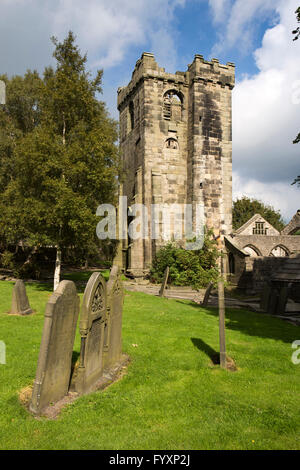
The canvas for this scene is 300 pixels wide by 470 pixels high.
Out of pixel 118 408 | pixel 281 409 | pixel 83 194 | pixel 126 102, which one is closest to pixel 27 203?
pixel 83 194

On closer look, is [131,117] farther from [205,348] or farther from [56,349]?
[56,349]

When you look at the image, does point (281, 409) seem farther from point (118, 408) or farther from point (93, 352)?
point (93, 352)

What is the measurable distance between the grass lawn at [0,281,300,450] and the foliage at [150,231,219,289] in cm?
1017

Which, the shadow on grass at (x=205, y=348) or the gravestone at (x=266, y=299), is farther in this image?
the gravestone at (x=266, y=299)

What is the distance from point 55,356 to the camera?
436cm

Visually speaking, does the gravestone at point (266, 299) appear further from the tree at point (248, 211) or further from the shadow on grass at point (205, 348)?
the tree at point (248, 211)

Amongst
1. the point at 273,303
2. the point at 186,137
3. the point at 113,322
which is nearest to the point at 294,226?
the point at 186,137

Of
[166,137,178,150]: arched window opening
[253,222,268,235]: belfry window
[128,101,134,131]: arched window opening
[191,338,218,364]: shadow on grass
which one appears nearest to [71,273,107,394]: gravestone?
[191,338,218,364]: shadow on grass

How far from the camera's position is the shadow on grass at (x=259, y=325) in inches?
332

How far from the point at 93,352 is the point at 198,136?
2015 centimetres

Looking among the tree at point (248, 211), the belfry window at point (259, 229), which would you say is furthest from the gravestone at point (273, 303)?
the tree at point (248, 211)

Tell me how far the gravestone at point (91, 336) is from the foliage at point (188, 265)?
13309 millimetres

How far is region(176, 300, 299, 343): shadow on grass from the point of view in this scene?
8.43 m

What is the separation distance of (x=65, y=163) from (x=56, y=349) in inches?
383
